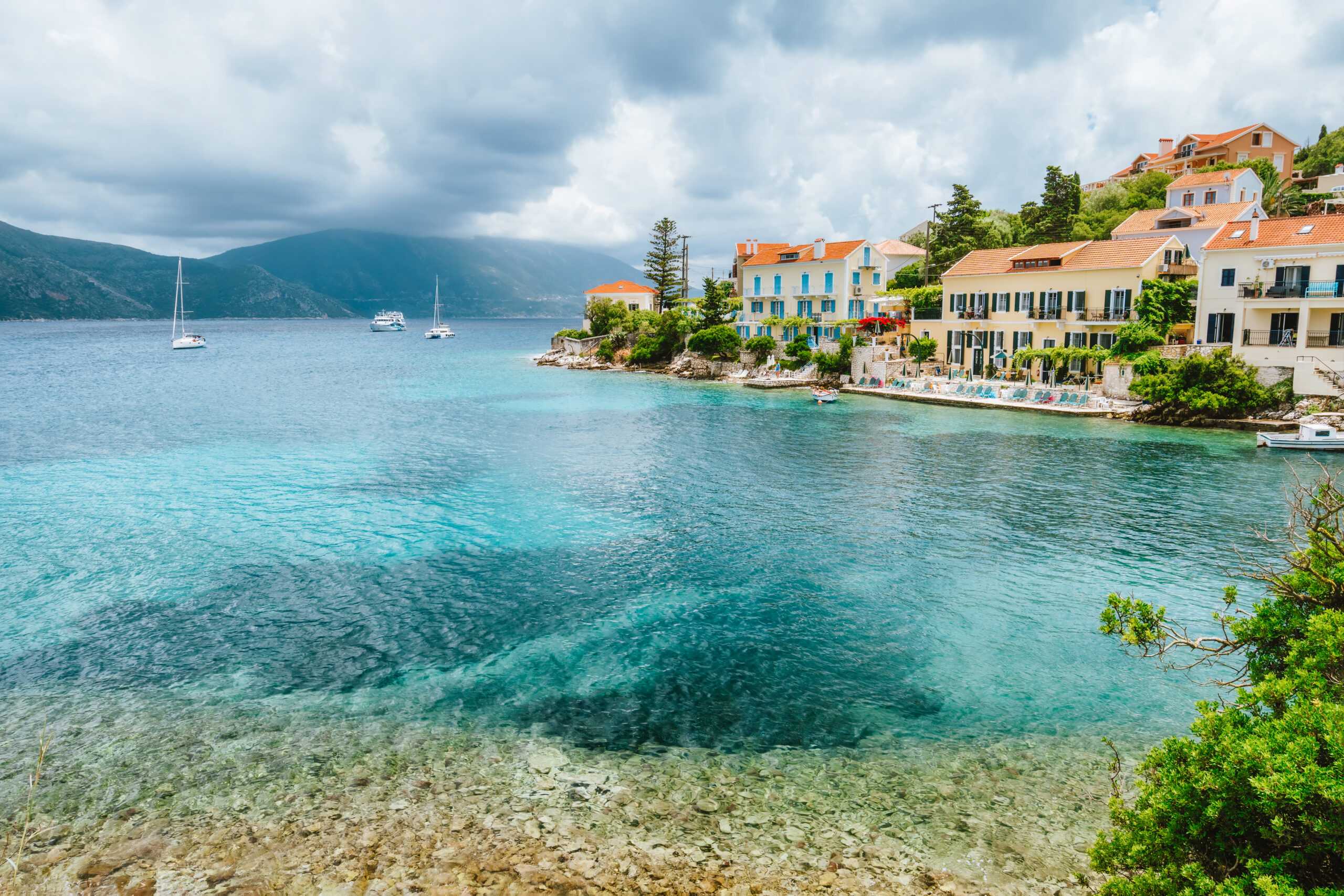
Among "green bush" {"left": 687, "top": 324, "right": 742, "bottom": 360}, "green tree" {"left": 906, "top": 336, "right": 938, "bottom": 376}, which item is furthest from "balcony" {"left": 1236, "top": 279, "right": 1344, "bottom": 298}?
"green bush" {"left": 687, "top": 324, "right": 742, "bottom": 360}

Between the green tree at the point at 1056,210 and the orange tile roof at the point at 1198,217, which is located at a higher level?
the green tree at the point at 1056,210

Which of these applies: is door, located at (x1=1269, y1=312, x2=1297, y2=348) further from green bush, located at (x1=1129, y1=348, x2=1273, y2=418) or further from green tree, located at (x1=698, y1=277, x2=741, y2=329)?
green tree, located at (x1=698, y1=277, x2=741, y2=329)

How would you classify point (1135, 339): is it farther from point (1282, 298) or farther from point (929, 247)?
point (929, 247)

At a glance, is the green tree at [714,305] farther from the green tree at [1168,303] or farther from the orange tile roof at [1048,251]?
the green tree at [1168,303]

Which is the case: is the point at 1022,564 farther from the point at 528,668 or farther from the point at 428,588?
the point at 428,588

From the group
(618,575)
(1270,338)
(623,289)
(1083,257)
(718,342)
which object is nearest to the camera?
(618,575)

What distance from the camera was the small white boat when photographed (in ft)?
115

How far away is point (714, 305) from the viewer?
79688 mm

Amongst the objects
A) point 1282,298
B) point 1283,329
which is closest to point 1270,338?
point 1283,329

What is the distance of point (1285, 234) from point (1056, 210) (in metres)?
33.8

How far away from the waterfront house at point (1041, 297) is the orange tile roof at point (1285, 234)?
3.72m

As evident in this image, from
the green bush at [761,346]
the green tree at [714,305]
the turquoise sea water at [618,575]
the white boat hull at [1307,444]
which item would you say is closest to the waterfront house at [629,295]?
the green tree at [714,305]

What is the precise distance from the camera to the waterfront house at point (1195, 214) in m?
49.1

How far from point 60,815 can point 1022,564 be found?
2135 centimetres
